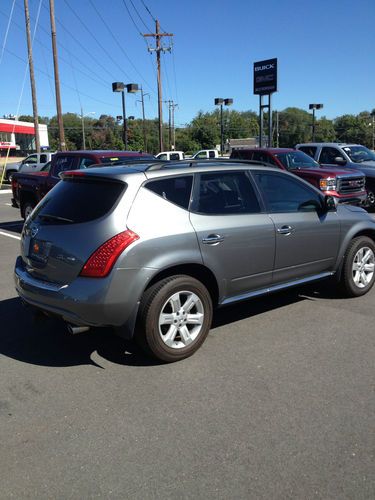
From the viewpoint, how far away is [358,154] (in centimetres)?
1516

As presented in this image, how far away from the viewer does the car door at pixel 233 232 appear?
429 cm

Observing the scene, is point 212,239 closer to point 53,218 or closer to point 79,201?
point 79,201

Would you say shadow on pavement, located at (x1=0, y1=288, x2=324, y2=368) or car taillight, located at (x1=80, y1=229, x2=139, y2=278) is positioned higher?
car taillight, located at (x1=80, y1=229, x2=139, y2=278)

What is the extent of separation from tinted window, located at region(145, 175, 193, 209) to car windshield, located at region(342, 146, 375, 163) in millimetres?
11792

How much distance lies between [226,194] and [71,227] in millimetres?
1514

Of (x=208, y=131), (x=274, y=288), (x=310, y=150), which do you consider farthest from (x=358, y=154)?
(x=208, y=131)

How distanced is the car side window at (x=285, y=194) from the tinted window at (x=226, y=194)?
0.59 feet

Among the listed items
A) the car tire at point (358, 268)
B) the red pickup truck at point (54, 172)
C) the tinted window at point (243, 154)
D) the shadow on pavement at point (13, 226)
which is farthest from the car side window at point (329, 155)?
the car tire at point (358, 268)

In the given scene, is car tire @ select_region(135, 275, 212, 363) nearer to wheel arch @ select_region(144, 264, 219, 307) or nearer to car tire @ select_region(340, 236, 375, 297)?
wheel arch @ select_region(144, 264, 219, 307)

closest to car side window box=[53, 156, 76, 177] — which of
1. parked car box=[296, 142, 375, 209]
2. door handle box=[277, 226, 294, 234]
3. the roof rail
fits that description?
the roof rail

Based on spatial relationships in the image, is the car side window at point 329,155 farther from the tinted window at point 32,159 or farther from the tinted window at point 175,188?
the tinted window at point 32,159

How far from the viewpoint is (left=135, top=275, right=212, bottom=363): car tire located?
3.89m

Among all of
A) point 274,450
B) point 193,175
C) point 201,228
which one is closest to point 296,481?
point 274,450

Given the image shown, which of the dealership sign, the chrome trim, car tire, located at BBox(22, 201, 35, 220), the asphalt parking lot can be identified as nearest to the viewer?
the asphalt parking lot
